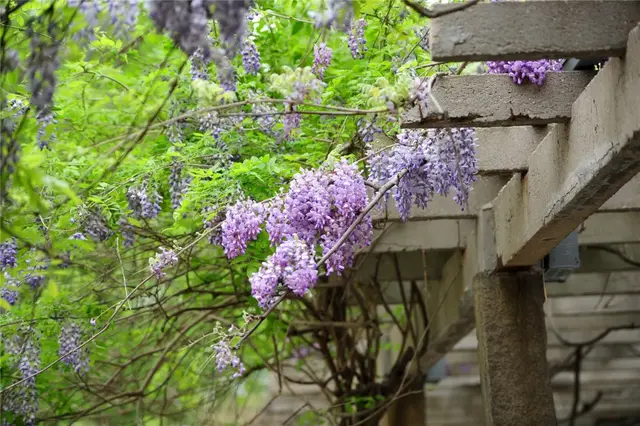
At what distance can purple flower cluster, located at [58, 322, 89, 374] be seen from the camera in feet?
15.1

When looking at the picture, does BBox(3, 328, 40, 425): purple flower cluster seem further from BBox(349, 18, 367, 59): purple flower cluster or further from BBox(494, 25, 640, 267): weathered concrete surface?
BBox(494, 25, 640, 267): weathered concrete surface

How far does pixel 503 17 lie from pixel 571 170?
2.48 ft

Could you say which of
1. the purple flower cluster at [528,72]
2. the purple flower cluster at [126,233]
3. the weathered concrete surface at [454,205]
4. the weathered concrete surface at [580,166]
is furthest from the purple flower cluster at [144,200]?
the purple flower cluster at [528,72]

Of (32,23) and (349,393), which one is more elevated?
(32,23)

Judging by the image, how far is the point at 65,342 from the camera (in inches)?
182

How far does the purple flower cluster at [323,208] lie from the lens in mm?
3465

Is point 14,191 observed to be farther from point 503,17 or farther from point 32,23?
point 503,17

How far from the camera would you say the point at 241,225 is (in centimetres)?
366

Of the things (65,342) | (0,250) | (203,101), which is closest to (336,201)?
(203,101)

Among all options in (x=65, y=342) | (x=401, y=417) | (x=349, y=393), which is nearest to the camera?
(x=65, y=342)

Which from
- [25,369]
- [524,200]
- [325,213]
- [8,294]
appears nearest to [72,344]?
[25,369]

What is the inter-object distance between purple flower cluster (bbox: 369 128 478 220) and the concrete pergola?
0.39ft

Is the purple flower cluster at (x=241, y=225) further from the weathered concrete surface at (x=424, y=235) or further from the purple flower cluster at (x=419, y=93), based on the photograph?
the weathered concrete surface at (x=424, y=235)

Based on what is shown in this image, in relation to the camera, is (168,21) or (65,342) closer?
(168,21)
